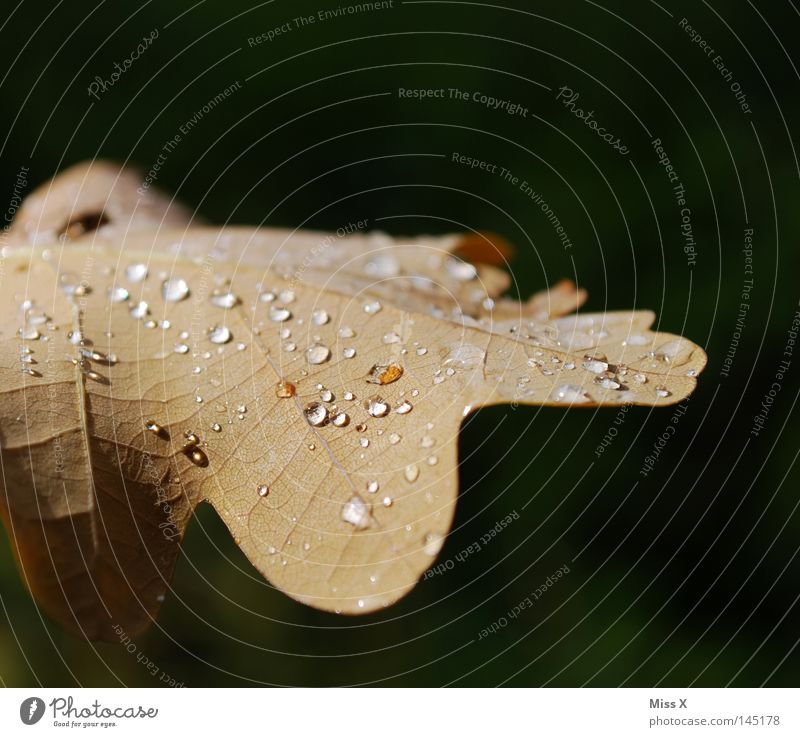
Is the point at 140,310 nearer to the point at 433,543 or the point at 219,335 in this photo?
the point at 219,335

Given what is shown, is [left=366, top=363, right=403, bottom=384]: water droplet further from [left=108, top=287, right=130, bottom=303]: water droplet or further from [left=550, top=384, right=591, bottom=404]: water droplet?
[left=108, top=287, right=130, bottom=303]: water droplet

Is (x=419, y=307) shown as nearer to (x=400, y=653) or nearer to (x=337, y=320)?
(x=337, y=320)

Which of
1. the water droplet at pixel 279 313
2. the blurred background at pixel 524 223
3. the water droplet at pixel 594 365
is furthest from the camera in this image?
the blurred background at pixel 524 223

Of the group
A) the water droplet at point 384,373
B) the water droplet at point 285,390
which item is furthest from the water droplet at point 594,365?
the water droplet at point 285,390

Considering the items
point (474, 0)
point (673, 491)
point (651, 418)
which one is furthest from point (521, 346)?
point (474, 0)

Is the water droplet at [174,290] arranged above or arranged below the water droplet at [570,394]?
above

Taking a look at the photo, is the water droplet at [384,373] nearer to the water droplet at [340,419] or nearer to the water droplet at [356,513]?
the water droplet at [340,419]
